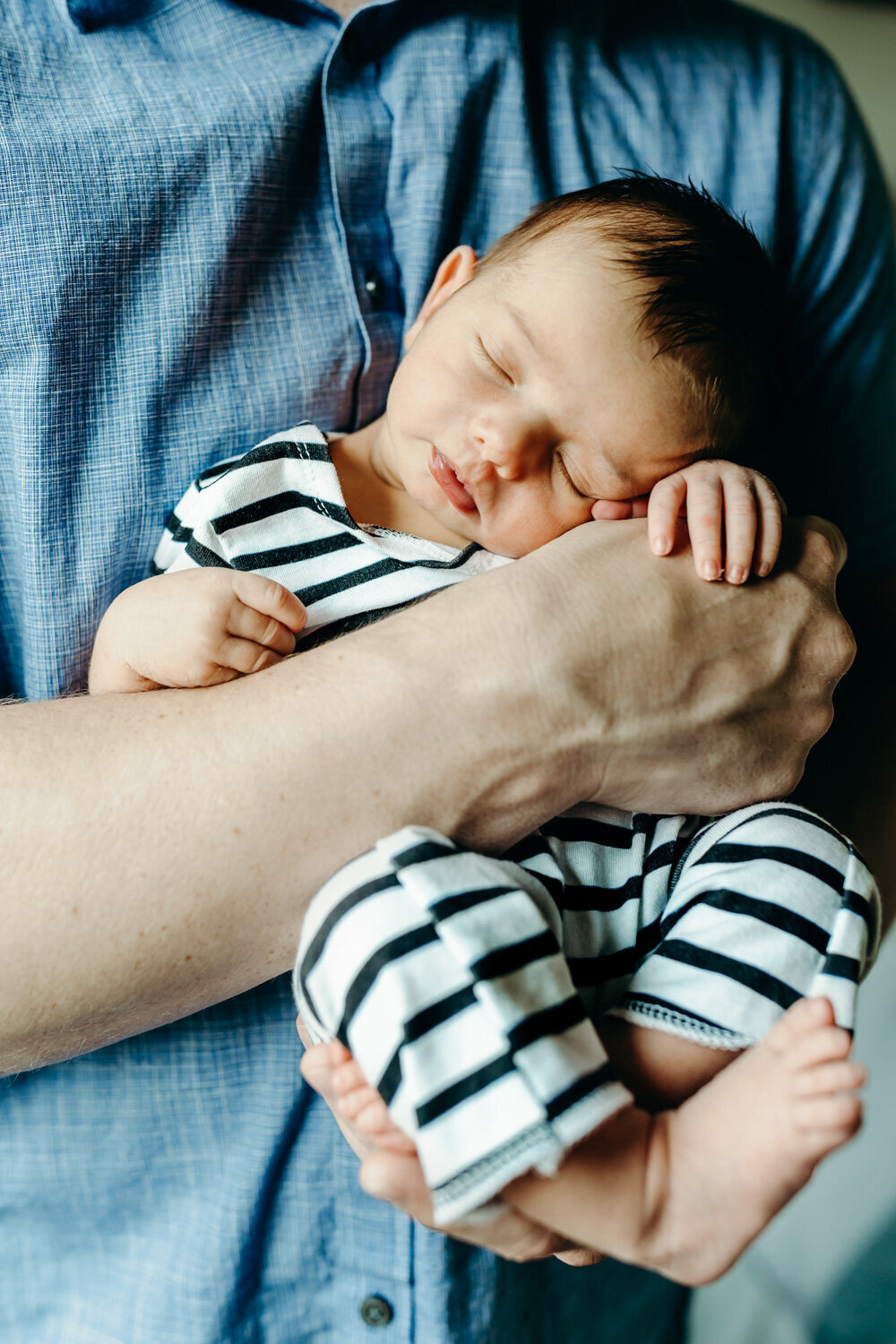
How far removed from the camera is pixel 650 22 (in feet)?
3.13

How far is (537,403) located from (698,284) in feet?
0.60

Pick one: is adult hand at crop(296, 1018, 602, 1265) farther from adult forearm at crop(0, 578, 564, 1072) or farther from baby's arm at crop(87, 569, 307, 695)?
baby's arm at crop(87, 569, 307, 695)

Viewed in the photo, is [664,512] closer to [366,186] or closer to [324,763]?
[324,763]

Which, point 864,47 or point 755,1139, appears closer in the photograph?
point 755,1139

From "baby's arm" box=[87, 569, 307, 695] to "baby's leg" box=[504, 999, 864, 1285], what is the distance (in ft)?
1.35

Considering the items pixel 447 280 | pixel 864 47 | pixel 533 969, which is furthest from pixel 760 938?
pixel 864 47

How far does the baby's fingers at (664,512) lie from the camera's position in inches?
25.6

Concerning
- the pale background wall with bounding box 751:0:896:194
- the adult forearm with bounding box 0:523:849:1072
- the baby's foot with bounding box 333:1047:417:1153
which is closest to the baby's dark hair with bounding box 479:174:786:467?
the adult forearm with bounding box 0:523:849:1072

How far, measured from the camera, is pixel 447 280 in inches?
34.0

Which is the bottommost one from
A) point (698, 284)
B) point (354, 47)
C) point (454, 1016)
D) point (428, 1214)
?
point (428, 1214)

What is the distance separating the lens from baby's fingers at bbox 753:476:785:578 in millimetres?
668

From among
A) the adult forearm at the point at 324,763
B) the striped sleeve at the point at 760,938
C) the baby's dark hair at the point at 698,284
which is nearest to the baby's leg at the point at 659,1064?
the striped sleeve at the point at 760,938

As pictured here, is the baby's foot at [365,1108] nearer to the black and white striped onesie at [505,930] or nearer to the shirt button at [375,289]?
the black and white striped onesie at [505,930]

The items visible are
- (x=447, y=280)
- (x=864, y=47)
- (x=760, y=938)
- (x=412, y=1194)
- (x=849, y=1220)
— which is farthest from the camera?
(x=849, y=1220)
